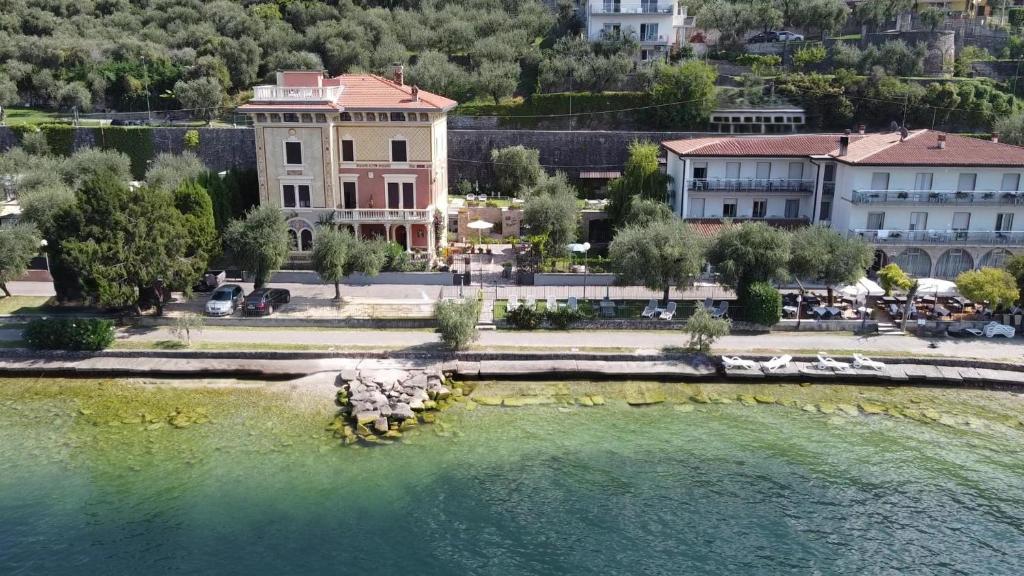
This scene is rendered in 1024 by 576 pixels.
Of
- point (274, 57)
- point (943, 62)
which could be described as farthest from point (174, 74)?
point (943, 62)

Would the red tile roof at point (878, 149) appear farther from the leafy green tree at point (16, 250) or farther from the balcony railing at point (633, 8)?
the leafy green tree at point (16, 250)

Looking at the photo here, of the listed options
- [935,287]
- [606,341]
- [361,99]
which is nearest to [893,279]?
[935,287]

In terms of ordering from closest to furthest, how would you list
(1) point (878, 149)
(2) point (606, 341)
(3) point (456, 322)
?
(3) point (456, 322) → (2) point (606, 341) → (1) point (878, 149)

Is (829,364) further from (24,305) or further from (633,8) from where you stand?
(633,8)

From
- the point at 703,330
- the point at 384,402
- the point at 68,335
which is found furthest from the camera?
the point at 68,335

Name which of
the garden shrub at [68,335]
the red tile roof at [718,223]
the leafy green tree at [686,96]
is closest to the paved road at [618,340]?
the garden shrub at [68,335]

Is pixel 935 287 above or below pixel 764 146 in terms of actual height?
below
